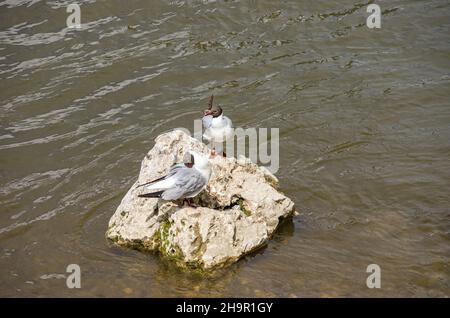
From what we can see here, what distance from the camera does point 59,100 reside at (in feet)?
26.5

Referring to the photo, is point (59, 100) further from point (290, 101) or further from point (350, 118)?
point (350, 118)

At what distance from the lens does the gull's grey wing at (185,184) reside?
15.6 feet

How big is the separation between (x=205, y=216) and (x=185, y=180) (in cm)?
35

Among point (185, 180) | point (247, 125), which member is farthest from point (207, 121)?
point (185, 180)

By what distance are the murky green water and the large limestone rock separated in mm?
166

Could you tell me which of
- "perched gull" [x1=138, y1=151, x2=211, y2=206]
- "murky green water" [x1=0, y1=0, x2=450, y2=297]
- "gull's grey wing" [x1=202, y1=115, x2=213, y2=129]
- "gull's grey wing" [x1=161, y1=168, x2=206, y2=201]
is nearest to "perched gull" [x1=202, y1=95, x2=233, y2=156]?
"gull's grey wing" [x1=202, y1=115, x2=213, y2=129]

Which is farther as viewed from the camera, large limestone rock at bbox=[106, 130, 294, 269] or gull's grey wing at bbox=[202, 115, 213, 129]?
gull's grey wing at bbox=[202, 115, 213, 129]

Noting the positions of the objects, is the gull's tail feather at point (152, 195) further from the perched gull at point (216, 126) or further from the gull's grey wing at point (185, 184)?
the perched gull at point (216, 126)

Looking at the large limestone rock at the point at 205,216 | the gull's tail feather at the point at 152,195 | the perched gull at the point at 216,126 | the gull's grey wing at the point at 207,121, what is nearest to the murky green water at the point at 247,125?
the large limestone rock at the point at 205,216

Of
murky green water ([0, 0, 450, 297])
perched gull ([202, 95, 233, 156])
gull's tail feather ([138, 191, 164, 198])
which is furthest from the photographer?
perched gull ([202, 95, 233, 156])

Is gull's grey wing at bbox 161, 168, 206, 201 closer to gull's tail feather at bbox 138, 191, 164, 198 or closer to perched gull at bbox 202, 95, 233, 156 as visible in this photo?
gull's tail feather at bbox 138, 191, 164, 198

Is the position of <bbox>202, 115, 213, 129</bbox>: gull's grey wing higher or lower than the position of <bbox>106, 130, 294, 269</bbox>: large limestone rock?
higher

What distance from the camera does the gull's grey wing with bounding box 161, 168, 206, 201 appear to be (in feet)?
15.6
